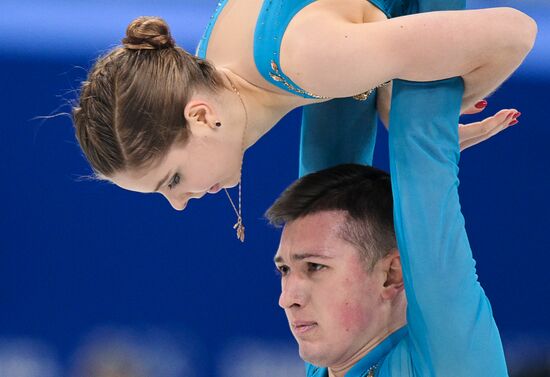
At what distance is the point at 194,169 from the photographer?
5.85 ft

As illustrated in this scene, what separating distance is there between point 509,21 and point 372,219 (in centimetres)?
46

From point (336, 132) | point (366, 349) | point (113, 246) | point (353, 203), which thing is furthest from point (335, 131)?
point (113, 246)

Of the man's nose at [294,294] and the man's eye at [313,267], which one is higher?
the man's eye at [313,267]

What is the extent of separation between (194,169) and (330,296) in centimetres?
34

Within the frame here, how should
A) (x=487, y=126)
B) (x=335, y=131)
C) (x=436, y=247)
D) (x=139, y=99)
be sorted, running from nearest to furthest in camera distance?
(x=436, y=247) → (x=139, y=99) → (x=487, y=126) → (x=335, y=131)

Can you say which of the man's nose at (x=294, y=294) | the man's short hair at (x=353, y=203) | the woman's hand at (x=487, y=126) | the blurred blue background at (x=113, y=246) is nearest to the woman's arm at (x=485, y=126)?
the woman's hand at (x=487, y=126)

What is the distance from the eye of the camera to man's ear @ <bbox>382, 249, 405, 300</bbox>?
1811 millimetres

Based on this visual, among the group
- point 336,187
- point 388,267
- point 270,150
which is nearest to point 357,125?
point 336,187

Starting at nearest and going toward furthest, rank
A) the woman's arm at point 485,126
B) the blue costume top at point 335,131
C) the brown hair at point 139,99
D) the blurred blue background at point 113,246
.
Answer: the brown hair at point 139,99
the woman's arm at point 485,126
the blue costume top at point 335,131
the blurred blue background at point 113,246

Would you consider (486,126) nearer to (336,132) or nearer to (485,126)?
(485,126)

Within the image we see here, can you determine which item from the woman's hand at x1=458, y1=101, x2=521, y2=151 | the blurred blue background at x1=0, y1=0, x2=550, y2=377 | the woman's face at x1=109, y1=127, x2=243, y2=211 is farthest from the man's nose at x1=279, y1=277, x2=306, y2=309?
the blurred blue background at x1=0, y1=0, x2=550, y2=377

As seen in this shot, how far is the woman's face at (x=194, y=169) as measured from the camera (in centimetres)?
176

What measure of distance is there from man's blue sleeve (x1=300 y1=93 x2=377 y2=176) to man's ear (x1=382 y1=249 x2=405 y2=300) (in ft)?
1.14

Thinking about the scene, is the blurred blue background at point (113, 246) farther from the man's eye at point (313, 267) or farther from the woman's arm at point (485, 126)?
the man's eye at point (313, 267)
